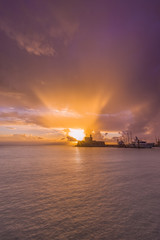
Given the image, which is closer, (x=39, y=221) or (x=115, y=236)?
(x=115, y=236)

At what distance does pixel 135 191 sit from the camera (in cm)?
1867

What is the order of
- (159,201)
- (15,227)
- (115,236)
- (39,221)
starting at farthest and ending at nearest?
(159,201) → (39,221) → (15,227) → (115,236)

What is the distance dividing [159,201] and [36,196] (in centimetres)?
1306

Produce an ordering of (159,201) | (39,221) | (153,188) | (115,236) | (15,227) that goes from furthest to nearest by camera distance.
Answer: (153,188)
(159,201)
(39,221)
(15,227)
(115,236)

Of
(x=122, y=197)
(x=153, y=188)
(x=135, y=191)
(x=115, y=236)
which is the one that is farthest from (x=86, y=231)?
(x=153, y=188)

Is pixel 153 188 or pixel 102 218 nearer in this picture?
pixel 102 218

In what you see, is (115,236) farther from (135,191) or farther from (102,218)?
(135,191)

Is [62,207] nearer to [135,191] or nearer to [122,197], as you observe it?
[122,197]

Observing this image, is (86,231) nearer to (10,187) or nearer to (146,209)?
(146,209)

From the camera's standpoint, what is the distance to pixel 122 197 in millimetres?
16328

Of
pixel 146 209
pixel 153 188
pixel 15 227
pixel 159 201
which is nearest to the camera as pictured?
pixel 15 227

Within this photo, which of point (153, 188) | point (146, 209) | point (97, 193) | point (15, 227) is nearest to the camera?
point (15, 227)

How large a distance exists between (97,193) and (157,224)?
8.32m

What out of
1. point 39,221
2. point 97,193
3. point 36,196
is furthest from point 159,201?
point 36,196
